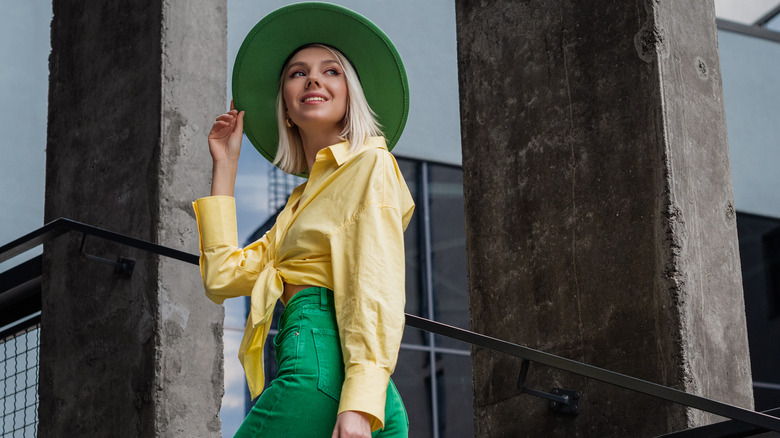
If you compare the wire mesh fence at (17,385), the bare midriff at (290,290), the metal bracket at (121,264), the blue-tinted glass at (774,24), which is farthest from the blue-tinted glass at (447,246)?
the bare midriff at (290,290)

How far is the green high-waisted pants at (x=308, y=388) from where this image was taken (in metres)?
1.78

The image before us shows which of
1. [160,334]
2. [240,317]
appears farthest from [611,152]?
[240,317]

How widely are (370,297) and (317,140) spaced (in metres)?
0.53

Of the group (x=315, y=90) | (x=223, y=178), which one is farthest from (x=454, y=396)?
(x=315, y=90)

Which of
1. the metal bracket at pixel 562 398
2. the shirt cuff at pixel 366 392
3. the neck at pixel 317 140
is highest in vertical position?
the neck at pixel 317 140

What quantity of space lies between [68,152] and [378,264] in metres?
3.41

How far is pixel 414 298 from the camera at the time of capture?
1144cm

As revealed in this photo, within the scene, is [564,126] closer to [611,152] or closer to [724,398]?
[611,152]

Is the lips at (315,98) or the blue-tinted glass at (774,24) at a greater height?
the blue-tinted glass at (774,24)

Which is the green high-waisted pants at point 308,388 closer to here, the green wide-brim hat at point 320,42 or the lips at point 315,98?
the lips at point 315,98

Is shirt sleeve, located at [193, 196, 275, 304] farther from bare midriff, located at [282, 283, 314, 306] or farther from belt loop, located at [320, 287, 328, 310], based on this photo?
belt loop, located at [320, 287, 328, 310]

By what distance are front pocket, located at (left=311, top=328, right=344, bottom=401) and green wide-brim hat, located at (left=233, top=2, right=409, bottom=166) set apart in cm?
60

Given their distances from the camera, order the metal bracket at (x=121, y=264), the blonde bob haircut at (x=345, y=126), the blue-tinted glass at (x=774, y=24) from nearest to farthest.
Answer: the blonde bob haircut at (x=345, y=126), the metal bracket at (x=121, y=264), the blue-tinted glass at (x=774, y=24)

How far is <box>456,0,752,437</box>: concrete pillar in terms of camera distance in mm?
2523
